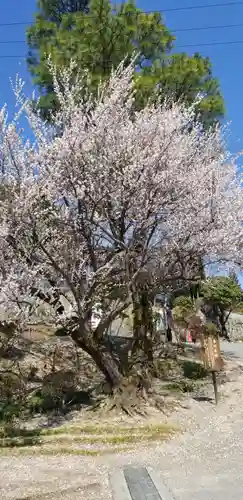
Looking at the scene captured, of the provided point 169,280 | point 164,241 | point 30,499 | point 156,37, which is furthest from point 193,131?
point 30,499

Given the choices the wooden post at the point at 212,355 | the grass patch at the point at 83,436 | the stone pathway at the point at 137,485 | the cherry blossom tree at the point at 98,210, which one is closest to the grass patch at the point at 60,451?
the grass patch at the point at 83,436

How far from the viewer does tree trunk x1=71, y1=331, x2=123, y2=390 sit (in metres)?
8.50

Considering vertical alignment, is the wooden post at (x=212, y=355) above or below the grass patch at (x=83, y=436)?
above

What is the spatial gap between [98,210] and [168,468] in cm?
417

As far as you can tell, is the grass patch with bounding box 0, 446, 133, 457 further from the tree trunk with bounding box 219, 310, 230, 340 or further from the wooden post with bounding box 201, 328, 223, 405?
the tree trunk with bounding box 219, 310, 230, 340

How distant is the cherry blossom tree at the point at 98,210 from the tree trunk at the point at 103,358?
0.02m

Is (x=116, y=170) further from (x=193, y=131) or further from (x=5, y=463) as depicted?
(x=5, y=463)

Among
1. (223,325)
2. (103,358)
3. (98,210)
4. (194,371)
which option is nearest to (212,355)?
(103,358)

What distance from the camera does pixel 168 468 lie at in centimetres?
611

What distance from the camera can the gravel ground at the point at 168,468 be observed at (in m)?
5.21

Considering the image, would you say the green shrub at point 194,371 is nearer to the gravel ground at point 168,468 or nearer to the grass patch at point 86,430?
the gravel ground at point 168,468

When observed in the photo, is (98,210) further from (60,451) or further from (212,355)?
(60,451)

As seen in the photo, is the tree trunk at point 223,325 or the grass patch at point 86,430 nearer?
the grass patch at point 86,430

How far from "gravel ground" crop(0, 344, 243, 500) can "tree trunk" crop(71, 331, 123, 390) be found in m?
1.28
